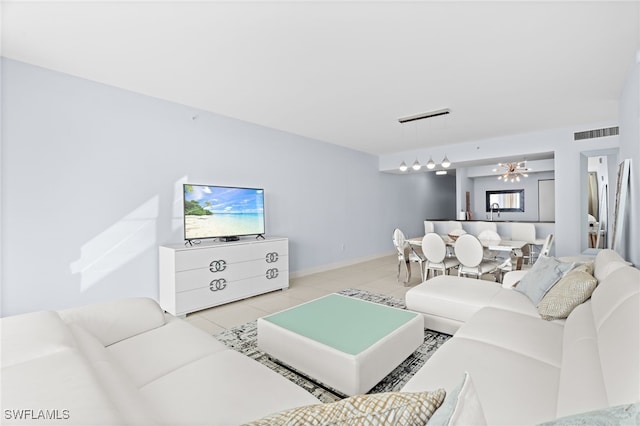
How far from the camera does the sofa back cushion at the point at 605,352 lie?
0.91 m

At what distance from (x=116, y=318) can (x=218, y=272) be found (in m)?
1.94

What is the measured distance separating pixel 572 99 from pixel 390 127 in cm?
241

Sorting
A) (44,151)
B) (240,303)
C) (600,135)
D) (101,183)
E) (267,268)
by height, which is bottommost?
(240,303)

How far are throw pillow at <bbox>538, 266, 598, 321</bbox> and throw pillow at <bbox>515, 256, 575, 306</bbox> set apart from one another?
10.4 inches

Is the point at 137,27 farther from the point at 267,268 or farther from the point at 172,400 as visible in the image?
the point at 267,268

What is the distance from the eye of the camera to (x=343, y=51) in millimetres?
2525

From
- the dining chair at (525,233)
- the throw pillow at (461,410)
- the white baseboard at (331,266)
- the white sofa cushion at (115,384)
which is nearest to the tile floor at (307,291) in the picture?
the white baseboard at (331,266)

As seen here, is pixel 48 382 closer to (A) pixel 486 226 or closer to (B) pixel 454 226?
(A) pixel 486 226

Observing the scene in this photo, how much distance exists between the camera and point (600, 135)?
181 inches

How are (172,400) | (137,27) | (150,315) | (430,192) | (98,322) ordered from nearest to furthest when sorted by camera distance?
(172,400) → (98,322) → (150,315) → (137,27) → (430,192)

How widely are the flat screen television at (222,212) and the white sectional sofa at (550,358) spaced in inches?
127

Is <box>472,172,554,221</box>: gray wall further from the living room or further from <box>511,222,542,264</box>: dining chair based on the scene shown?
the living room

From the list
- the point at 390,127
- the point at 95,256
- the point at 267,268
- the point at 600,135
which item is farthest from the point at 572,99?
the point at 95,256

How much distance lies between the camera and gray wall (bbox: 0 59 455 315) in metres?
2.74
